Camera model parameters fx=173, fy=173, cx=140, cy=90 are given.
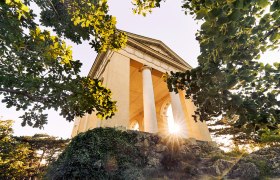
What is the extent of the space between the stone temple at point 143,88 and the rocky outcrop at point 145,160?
169 centimetres

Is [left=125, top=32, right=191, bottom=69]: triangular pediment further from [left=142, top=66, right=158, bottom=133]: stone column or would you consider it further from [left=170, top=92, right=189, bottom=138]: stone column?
[left=170, top=92, right=189, bottom=138]: stone column

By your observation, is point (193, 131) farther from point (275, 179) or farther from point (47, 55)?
point (47, 55)

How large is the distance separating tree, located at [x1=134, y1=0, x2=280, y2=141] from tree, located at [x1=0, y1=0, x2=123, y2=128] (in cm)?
303

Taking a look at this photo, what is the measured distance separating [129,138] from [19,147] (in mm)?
12251

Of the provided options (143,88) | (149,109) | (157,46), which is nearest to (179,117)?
(149,109)

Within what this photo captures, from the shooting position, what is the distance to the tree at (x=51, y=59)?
4.77 meters

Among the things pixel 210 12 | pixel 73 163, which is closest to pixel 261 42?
pixel 210 12

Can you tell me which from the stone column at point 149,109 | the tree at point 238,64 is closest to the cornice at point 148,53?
the stone column at point 149,109

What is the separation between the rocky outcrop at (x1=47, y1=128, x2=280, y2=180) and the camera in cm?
699

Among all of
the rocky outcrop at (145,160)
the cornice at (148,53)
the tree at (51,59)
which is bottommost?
the rocky outcrop at (145,160)

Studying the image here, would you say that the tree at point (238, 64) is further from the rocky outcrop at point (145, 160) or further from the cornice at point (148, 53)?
the cornice at point (148, 53)

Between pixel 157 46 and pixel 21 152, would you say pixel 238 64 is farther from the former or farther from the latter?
pixel 21 152

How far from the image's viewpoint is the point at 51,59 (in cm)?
502

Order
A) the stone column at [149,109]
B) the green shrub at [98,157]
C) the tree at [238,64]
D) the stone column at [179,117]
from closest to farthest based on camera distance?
the tree at [238,64] → the green shrub at [98,157] → the stone column at [149,109] → the stone column at [179,117]
